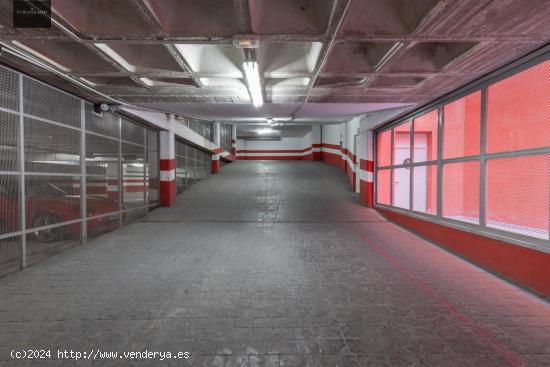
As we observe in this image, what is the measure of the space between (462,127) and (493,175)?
1.41m

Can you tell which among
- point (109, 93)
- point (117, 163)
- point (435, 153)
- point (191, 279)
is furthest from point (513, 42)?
point (117, 163)

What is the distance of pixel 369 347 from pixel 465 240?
11.0 ft

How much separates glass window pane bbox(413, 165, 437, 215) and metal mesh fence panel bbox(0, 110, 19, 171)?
7.64 meters

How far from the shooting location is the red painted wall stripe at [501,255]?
3162 mm

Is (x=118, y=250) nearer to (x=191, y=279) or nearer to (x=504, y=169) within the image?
(x=191, y=279)

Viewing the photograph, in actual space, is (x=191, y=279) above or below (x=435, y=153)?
below

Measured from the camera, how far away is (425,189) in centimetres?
598

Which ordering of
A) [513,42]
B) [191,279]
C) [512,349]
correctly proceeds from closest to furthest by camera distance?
[512,349] < [513,42] < [191,279]

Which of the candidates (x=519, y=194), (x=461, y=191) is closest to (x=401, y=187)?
(x=461, y=191)

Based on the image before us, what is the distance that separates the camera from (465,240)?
4406 mm

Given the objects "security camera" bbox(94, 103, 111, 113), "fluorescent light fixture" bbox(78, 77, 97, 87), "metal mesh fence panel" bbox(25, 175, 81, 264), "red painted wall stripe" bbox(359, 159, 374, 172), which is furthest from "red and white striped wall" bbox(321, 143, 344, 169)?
"metal mesh fence panel" bbox(25, 175, 81, 264)

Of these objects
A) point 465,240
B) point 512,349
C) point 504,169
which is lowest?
point 512,349

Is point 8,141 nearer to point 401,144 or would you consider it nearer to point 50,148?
point 50,148

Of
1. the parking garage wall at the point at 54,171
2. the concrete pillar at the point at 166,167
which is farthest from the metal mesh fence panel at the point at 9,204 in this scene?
the concrete pillar at the point at 166,167
